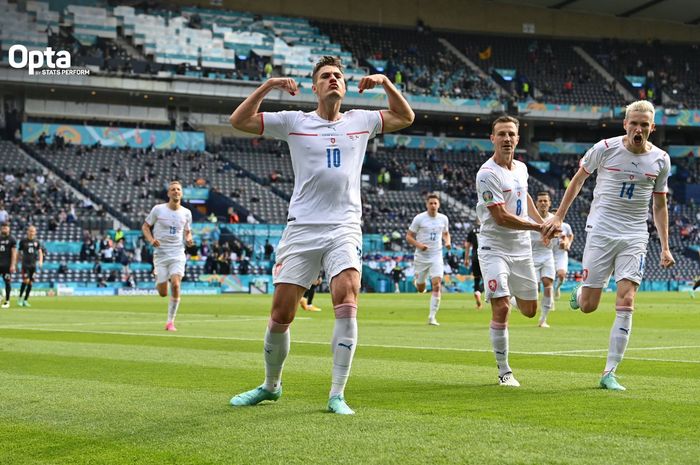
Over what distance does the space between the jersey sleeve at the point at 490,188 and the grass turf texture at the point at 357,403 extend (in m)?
1.75

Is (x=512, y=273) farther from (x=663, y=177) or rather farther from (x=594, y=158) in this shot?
(x=663, y=177)

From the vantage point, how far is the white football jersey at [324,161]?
315 inches

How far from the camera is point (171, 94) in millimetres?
62844

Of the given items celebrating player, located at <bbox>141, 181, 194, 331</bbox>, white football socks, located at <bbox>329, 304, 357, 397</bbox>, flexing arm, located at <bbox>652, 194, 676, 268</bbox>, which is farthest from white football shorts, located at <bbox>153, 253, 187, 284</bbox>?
white football socks, located at <bbox>329, 304, 357, 397</bbox>

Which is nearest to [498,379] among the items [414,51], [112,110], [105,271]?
[105,271]

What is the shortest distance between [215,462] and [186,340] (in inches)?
423

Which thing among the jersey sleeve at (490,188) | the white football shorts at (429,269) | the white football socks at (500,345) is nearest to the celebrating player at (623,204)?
the jersey sleeve at (490,188)

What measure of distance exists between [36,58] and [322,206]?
55.0 m

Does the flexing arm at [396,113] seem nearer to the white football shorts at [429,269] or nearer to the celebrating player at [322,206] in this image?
the celebrating player at [322,206]

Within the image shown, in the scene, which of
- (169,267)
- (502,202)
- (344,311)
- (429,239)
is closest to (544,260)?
(429,239)

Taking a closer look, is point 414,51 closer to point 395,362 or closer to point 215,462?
point 395,362

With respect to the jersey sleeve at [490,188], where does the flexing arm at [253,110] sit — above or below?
above

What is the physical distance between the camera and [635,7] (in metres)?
77.6

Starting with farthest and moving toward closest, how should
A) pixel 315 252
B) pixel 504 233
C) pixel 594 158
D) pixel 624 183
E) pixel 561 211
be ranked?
pixel 504 233
pixel 594 158
pixel 624 183
pixel 561 211
pixel 315 252
